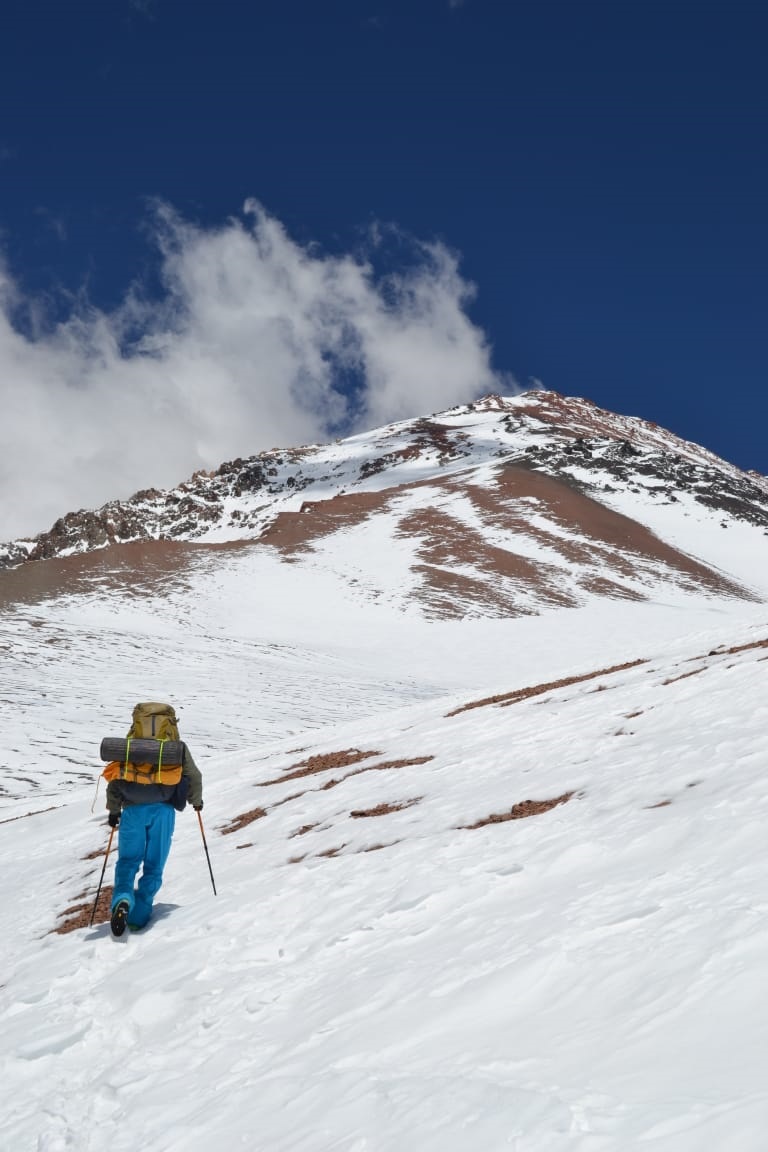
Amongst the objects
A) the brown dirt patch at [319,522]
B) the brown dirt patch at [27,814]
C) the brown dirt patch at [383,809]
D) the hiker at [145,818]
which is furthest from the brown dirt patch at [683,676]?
the brown dirt patch at [319,522]

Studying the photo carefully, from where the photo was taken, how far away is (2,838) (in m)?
14.1

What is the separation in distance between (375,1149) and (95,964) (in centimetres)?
459

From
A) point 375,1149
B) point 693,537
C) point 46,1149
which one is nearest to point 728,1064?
point 375,1149

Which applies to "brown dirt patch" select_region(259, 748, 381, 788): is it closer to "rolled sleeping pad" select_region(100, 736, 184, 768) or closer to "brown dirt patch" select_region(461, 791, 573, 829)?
"brown dirt patch" select_region(461, 791, 573, 829)

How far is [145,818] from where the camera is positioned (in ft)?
25.5

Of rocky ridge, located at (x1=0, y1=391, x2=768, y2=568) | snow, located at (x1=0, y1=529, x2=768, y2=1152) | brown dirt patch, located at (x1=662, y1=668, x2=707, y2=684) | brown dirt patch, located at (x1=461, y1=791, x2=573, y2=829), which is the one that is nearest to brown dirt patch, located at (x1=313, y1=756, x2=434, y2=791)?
snow, located at (x1=0, y1=529, x2=768, y2=1152)

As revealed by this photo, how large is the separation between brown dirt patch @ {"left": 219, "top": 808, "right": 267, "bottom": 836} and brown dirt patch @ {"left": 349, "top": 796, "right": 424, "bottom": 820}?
215 cm

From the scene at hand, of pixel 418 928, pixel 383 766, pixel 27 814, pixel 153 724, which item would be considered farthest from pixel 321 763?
pixel 418 928

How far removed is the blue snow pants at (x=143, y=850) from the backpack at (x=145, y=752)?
1.05ft

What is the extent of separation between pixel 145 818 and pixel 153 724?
0.93 m

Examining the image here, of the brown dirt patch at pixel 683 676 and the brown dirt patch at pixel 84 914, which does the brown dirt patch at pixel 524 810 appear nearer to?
the brown dirt patch at pixel 84 914

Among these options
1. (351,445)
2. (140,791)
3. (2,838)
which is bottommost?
(2,838)

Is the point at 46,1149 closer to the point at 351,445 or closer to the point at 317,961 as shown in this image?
the point at 317,961

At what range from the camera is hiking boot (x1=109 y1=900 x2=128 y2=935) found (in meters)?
7.32
